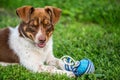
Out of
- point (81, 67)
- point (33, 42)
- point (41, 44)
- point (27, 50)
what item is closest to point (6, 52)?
point (27, 50)

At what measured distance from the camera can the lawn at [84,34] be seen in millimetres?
6868

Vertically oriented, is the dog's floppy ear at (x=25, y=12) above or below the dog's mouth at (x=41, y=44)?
above

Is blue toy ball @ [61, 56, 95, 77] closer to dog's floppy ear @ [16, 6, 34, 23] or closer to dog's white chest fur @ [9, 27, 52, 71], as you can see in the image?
dog's white chest fur @ [9, 27, 52, 71]

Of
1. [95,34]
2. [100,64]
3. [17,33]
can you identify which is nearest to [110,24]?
[95,34]

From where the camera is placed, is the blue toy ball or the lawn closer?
the blue toy ball

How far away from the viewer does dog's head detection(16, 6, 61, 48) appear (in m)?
6.71

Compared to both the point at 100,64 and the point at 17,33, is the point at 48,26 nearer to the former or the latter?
the point at 17,33

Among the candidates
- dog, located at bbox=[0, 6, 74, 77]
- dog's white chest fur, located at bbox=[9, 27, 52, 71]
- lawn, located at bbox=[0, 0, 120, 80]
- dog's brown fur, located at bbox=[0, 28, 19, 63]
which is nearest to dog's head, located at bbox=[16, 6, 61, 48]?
dog, located at bbox=[0, 6, 74, 77]

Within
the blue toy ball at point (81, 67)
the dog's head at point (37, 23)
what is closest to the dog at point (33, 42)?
the dog's head at point (37, 23)

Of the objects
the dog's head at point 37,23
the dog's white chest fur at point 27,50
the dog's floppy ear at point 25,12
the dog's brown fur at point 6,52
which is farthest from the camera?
the dog's brown fur at point 6,52

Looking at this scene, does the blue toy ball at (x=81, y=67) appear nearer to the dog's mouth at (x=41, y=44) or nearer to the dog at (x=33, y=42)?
the dog at (x=33, y=42)

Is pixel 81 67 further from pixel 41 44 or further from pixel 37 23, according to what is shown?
pixel 37 23

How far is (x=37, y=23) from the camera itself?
6.71m

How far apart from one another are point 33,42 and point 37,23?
453 mm
